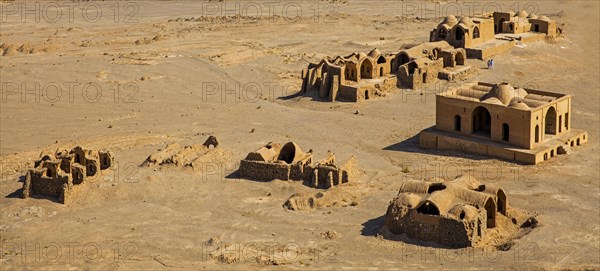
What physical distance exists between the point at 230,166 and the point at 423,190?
379 inches

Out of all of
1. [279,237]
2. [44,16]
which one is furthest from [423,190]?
[44,16]

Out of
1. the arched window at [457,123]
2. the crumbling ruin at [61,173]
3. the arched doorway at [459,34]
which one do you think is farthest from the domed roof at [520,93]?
the crumbling ruin at [61,173]

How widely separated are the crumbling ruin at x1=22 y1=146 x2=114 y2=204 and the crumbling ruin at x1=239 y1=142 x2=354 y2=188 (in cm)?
568

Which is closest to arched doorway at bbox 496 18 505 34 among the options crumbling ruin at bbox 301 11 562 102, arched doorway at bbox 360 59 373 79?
crumbling ruin at bbox 301 11 562 102

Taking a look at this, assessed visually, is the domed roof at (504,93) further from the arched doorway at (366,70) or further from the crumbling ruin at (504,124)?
the arched doorway at (366,70)

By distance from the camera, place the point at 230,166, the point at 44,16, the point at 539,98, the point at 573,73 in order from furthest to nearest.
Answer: the point at 44,16 < the point at 573,73 < the point at 539,98 < the point at 230,166

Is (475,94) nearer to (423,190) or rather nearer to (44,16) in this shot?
(423,190)

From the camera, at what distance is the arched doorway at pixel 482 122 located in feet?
143

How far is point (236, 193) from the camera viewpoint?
3784 cm

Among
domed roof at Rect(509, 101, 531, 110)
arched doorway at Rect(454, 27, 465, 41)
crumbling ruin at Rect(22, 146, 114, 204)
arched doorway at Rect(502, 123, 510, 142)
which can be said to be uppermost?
arched doorway at Rect(454, 27, 465, 41)

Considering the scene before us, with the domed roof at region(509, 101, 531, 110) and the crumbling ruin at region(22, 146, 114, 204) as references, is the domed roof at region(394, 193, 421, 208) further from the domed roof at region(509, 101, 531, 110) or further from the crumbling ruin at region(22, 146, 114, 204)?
the crumbling ruin at region(22, 146, 114, 204)

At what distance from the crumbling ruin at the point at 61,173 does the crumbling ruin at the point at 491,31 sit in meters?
27.0

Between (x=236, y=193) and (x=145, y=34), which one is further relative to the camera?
(x=145, y=34)

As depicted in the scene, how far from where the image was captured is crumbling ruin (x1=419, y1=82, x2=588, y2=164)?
4162 cm
